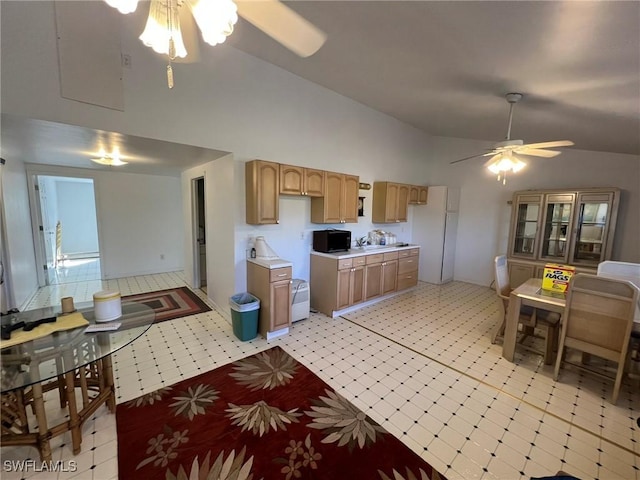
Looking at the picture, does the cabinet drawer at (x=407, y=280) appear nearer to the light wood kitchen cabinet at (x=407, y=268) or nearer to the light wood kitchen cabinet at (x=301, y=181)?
the light wood kitchen cabinet at (x=407, y=268)

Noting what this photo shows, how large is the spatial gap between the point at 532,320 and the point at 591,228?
8.63 feet

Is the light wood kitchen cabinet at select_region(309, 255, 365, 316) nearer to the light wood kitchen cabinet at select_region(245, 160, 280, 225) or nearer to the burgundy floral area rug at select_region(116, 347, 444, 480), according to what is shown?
the light wood kitchen cabinet at select_region(245, 160, 280, 225)

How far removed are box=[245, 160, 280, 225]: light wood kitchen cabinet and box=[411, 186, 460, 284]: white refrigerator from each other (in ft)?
12.6

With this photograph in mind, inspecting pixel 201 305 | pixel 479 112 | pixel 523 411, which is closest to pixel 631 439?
pixel 523 411

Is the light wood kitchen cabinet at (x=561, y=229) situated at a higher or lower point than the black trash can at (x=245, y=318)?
higher

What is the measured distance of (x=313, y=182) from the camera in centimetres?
382

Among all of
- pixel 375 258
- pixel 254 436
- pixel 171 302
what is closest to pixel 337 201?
pixel 375 258

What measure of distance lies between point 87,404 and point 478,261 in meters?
6.49

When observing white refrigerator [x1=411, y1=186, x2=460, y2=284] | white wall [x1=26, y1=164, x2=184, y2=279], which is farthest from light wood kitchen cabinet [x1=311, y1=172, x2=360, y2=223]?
white wall [x1=26, y1=164, x2=184, y2=279]

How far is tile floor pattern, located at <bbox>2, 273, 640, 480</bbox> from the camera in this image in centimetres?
174

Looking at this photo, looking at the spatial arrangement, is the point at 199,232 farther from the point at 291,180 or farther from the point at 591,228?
the point at 591,228

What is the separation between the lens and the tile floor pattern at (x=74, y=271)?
5.59 meters

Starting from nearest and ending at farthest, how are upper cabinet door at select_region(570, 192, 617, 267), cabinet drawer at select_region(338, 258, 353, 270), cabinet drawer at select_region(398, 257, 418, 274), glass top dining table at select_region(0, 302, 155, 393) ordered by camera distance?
glass top dining table at select_region(0, 302, 155, 393) < cabinet drawer at select_region(338, 258, 353, 270) < upper cabinet door at select_region(570, 192, 617, 267) < cabinet drawer at select_region(398, 257, 418, 274)

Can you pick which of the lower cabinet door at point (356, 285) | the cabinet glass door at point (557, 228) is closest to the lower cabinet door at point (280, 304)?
the lower cabinet door at point (356, 285)
